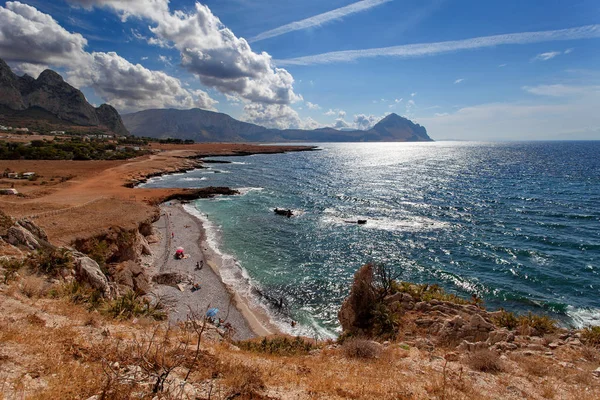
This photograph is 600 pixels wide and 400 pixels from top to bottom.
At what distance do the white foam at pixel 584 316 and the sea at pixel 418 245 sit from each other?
71mm

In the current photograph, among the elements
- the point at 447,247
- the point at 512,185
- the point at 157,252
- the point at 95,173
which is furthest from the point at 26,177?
the point at 512,185

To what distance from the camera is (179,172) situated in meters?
98.1

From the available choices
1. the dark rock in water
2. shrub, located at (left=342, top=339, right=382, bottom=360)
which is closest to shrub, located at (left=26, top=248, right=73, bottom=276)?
shrub, located at (left=342, top=339, right=382, bottom=360)

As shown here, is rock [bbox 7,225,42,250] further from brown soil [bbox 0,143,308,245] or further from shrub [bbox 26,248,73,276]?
brown soil [bbox 0,143,308,245]

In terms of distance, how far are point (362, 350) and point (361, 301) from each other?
16.5 feet

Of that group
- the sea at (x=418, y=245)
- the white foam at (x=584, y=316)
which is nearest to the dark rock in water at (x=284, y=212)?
the sea at (x=418, y=245)

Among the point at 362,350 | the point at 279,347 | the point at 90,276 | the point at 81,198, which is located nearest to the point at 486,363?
the point at 362,350

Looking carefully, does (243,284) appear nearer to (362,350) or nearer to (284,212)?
(362,350)

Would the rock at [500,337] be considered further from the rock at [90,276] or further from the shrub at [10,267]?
the shrub at [10,267]

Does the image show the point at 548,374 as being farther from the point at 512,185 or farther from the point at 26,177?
the point at 26,177

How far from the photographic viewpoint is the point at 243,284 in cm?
2755

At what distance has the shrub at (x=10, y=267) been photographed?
40.5 feet

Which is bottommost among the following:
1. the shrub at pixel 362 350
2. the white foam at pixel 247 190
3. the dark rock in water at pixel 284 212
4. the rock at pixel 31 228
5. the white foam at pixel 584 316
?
the white foam at pixel 584 316

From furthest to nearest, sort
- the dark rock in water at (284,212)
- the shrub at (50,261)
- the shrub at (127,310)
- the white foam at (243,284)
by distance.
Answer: the dark rock in water at (284,212), the white foam at (243,284), the shrub at (50,261), the shrub at (127,310)
